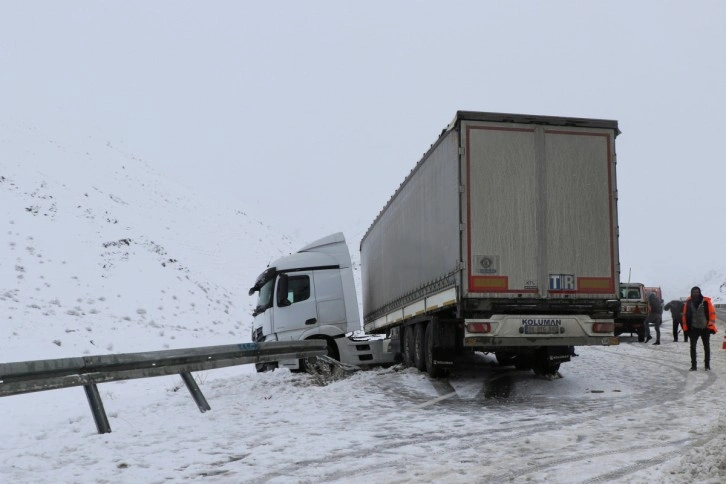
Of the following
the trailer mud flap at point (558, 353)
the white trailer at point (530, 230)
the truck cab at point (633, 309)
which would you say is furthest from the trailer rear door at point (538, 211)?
the truck cab at point (633, 309)

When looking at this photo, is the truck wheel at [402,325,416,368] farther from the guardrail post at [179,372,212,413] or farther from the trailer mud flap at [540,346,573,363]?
the guardrail post at [179,372,212,413]

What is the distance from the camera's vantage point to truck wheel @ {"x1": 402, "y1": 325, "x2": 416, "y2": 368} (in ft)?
45.3

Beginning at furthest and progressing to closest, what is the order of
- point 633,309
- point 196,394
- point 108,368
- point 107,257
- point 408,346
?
point 107,257 → point 633,309 → point 408,346 → point 196,394 → point 108,368

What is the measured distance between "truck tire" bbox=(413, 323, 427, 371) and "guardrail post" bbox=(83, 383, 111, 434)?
21.4 feet

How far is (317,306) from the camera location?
1529 centimetres

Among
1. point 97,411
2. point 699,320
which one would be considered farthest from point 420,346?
point 97,411

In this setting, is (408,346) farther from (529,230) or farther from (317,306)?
(529,230)

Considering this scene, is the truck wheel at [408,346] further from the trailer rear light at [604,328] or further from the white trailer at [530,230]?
the trailer rear light at [604,328]

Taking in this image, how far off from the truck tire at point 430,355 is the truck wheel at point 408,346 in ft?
3.87

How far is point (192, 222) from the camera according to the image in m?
43.4

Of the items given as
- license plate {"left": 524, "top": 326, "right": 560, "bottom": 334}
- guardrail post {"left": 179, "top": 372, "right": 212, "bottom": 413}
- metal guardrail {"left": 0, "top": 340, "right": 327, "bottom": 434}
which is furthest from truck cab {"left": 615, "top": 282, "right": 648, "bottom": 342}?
guardrail post {"left": 179, "top": 372, "right": 212, "bottom": 413}

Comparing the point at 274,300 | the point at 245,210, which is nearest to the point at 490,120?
the point at 274,300

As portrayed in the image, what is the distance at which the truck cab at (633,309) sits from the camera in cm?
2306

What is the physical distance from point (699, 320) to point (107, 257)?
23.9 metres
